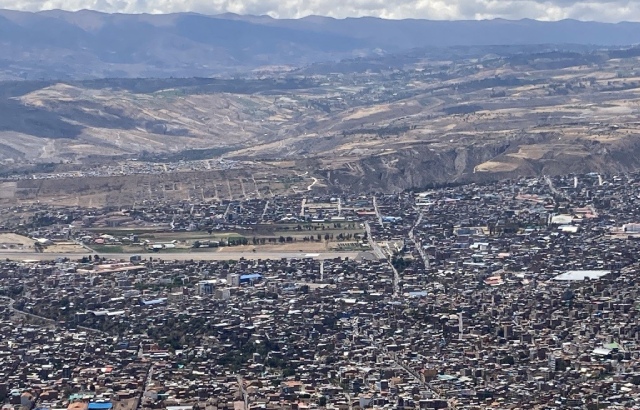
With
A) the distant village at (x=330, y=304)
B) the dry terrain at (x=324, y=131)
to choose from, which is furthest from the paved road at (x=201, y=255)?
the dry terrain at (x=324, y=131)

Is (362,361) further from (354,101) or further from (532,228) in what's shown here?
(354,101)

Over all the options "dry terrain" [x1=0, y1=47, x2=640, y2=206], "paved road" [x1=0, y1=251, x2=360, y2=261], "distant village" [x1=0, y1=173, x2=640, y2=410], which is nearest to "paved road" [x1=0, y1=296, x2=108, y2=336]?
"distant village" [x1=0, y1=173, x2=640, y2=410]

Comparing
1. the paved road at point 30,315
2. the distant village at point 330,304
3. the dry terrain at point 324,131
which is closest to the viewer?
the distant village at point 330,304

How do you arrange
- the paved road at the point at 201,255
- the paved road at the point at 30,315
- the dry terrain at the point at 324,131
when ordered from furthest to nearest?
1. the dry terrain at the point at 324,131
2. the paved road at the point at 201,255
3. the paved road at the point at 30,315

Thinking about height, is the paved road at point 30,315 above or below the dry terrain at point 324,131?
above

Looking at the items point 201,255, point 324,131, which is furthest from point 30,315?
point 324,131

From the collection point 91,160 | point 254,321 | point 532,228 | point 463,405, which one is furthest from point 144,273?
point 91,160

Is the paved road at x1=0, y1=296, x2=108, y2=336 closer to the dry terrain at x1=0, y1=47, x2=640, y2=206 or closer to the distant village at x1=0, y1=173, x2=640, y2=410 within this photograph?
the distant village at x1=0, y1=173, x2=640, y2=410

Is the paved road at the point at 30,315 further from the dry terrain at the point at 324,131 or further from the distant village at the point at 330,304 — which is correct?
the dry terrain at the point at 324,131
